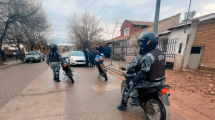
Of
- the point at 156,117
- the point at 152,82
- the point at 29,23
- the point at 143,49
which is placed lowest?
the point at 156,117

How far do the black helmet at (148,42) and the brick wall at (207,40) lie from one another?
4.64 m

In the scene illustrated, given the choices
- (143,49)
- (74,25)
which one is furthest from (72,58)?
(74,25)

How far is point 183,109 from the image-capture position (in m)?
A: 2.61

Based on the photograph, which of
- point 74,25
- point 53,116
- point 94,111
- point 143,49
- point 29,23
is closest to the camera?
point 143,49

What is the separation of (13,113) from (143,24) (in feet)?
69.9

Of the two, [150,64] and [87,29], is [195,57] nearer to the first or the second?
[150,64]

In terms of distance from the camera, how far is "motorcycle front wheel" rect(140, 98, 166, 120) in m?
1.77

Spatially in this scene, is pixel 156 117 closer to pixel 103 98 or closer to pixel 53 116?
pixel 103 98

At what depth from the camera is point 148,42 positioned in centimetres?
195

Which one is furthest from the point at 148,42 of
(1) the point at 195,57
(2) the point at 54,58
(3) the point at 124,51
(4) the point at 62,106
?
(3) the point at 124,51

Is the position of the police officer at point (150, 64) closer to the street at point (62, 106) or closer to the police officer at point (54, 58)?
the street at point (62, 106)

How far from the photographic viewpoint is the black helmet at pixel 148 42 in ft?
6.38

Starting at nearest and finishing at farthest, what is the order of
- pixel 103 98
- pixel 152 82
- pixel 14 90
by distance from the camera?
pixel 152 82
pixel 103 98
pixel 14 90

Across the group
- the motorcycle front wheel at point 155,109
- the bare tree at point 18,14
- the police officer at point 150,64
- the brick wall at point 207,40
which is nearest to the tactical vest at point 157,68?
the police officer at point 150,64
